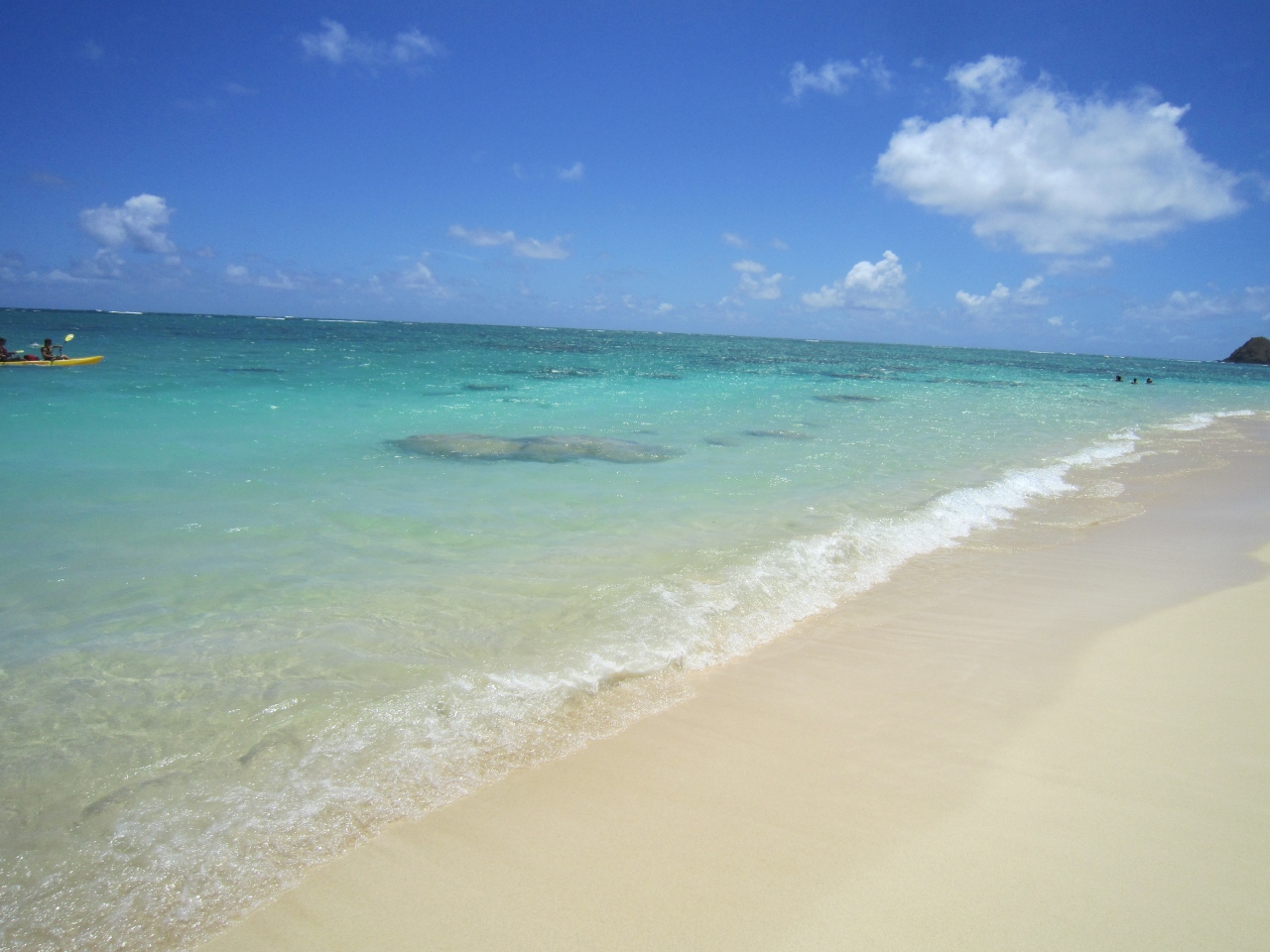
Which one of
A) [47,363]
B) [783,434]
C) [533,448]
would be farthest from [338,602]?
[47,363]

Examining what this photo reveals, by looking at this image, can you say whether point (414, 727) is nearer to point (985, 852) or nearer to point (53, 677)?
point (53, 677)

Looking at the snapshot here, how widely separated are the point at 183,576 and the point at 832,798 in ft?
16.2

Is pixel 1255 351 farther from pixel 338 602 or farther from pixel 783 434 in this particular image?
pixel 338 602

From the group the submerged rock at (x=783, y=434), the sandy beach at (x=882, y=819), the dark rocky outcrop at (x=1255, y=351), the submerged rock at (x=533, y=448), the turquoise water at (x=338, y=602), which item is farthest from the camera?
the dark rocky outcrop at (x=1255, y=351)

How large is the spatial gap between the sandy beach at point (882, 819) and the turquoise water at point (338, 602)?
33 cm

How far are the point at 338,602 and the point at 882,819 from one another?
373 centimetres

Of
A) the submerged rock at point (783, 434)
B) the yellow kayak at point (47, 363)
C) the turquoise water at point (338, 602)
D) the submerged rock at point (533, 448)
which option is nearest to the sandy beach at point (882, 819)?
the turquoise water at point (338, 602)

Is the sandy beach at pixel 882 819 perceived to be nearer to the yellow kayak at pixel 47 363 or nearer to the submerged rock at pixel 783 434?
the submerged rock at pixel 783 434

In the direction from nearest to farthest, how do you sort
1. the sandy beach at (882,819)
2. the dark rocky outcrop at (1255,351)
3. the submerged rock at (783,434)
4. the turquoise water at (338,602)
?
the sandy beach at (882,819)
the turquoise water at (338,602)
the submerged rock at (783,434)
the dark rocky outcrop at (1255,351)

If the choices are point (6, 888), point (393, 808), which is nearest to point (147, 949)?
point (6, 888)

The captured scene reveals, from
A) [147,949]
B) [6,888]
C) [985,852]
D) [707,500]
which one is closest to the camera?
[147,949]

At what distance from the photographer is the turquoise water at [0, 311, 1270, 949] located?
261 cm

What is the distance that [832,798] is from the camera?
9.28 feet

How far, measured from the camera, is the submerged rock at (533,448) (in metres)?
10.4
